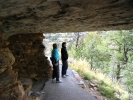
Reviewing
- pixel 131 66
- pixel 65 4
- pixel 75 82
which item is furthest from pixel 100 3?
pixel 131 66

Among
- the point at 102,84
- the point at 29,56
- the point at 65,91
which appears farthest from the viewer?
the point at 102,84

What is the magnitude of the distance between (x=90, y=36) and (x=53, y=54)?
13.8 m

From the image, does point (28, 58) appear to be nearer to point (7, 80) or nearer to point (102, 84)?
point (102, 84)

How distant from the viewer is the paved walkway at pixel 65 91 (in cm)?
611

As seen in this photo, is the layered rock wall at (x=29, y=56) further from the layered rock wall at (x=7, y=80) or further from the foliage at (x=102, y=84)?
the layered rock wall at (x=7, y=80)

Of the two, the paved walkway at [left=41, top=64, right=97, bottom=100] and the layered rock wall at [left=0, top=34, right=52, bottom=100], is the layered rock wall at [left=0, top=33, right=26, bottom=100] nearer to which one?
the paved walkway at [left=41, top=64, right=97, bottom=100]

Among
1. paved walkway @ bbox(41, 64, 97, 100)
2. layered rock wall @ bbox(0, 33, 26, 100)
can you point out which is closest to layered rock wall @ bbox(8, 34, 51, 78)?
paved walkway @ bbox(41, 64, 97, 100)

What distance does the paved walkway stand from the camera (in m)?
6.11

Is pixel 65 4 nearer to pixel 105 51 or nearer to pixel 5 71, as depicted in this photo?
pixel 5 71

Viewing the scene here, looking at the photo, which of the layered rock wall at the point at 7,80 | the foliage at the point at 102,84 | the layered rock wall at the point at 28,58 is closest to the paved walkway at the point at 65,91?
the layered rock wall at the point at 28,58

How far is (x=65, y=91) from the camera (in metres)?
6.70

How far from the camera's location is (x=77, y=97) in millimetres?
6113

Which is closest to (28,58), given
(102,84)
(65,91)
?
(65,91)

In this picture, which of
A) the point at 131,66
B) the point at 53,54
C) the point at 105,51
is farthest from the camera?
the point at 105,51
